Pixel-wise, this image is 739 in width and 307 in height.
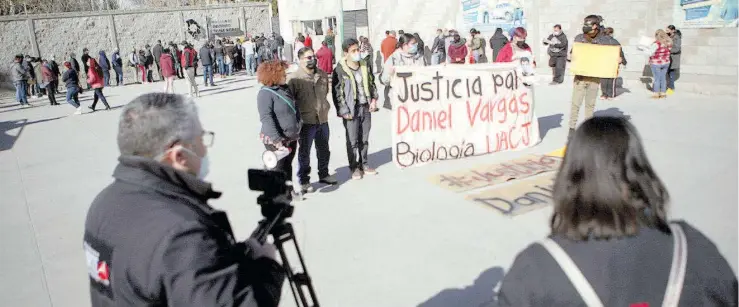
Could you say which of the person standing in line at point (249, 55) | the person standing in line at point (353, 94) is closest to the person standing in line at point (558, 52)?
the person standing in line at point (353, 94)

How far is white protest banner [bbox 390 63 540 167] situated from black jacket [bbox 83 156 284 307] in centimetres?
526

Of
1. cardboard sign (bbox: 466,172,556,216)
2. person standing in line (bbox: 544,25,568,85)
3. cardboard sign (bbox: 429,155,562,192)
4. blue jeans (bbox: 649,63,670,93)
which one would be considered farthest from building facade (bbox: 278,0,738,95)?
cardboard sign (bbox: 466,172,556,216)

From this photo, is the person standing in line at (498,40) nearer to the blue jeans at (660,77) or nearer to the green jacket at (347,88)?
the blue jeans at (660,77)

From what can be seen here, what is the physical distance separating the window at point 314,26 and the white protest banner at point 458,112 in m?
19.7

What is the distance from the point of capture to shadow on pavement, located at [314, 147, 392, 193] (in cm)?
643

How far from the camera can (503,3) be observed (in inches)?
671

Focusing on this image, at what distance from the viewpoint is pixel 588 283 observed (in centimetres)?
145

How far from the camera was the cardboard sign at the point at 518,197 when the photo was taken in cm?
535

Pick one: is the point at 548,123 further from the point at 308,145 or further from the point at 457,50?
the point at 457,50

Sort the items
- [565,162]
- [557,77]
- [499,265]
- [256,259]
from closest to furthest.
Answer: [565,162]
[256,259]
[499,265]
[557,77]

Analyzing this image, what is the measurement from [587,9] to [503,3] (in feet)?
9.85

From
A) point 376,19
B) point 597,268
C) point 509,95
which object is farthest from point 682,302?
point 376,19

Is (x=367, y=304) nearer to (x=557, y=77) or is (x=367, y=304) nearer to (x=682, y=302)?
(x=682, y=302)

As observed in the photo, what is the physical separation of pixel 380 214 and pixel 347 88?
5.24 feet
